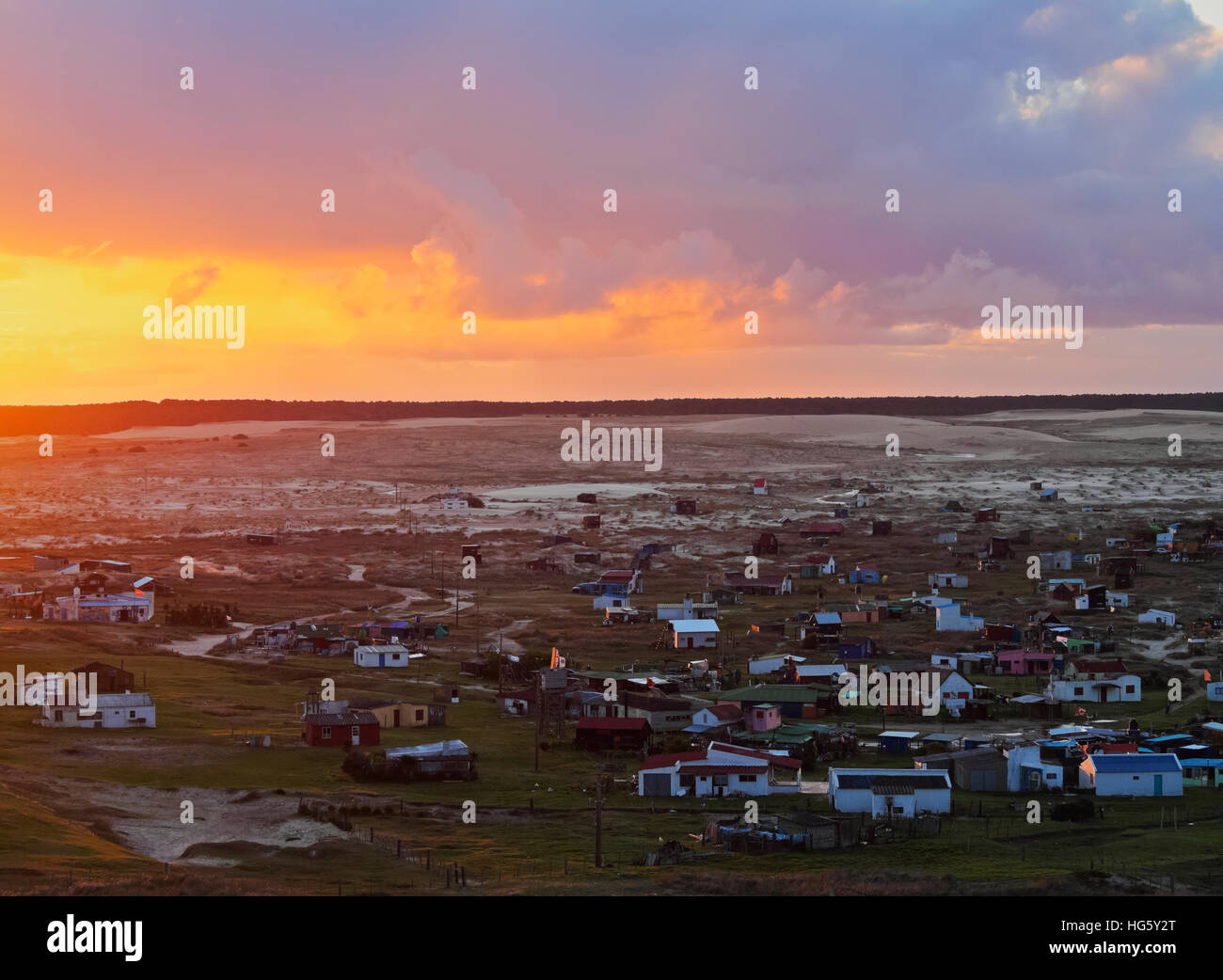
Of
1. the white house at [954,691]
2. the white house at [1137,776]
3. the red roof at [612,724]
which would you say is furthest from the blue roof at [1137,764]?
the red roof at [612,724]

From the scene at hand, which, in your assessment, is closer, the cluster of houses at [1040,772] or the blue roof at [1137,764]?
the cluster of houses at [1040,772]

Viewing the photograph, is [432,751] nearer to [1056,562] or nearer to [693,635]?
[693,635]

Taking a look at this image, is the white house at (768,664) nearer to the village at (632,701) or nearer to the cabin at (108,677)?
the village at (632,701)

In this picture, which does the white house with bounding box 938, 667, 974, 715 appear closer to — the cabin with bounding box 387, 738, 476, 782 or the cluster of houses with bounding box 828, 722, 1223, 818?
the cluster of houses with bounding box 828, 722, 1223, 818

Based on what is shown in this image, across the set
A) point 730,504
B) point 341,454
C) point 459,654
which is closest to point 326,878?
point 459,654

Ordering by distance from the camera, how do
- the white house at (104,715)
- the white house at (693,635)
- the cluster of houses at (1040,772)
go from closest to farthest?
1. the cluster of houses at (1040,772)
2. the white house at (104,715)
3. the white house at (693,635)

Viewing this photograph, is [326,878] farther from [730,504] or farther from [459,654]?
[730,504]
